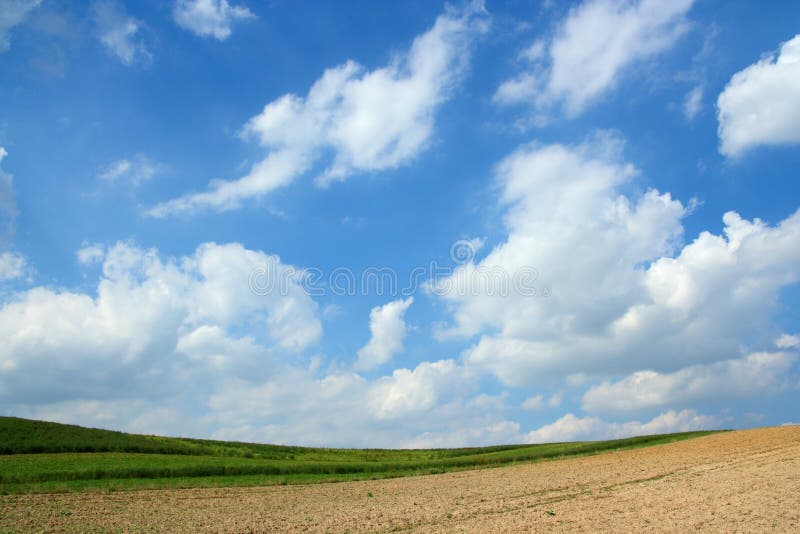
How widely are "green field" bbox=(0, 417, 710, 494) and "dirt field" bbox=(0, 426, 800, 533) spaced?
20.0 feet

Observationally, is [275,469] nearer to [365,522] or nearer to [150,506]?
[150,506]

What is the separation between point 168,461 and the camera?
52.1 meters

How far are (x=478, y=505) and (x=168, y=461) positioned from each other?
34.1 m

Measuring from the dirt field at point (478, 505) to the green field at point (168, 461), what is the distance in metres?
6.08

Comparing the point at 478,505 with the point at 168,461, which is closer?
the point at 478,505

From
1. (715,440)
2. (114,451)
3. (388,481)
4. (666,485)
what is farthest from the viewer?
(715,440)

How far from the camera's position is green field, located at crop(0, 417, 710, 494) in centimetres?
4106

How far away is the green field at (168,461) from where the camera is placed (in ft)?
135

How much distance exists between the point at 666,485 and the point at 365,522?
1972 cm

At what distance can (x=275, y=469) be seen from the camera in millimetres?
51250

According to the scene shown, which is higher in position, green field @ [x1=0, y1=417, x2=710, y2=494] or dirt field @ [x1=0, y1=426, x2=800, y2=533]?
green field @ [x1=0, y1=417, x2=710, y2=494]

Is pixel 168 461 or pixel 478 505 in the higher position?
pixel 168 461

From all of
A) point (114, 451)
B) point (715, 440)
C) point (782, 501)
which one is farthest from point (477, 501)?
point (715, 440)

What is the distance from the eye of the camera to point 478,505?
1158 inches
